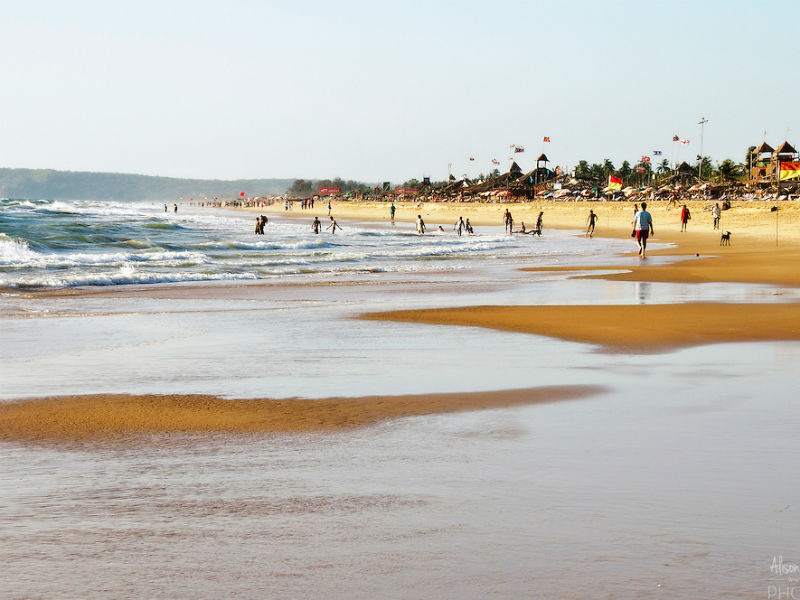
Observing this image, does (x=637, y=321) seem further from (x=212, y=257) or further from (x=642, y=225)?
(x=212, y=257)

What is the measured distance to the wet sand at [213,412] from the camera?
6.55 metres

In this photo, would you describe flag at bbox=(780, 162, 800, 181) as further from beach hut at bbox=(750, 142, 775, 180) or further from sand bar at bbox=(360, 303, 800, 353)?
sand bar at bbox=(360, 303, 800, 353)

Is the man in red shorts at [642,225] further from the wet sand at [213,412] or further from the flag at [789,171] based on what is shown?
the flag at [789,171]

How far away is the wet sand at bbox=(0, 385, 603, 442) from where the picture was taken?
21.5 feet

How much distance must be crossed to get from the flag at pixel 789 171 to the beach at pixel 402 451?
7468cm

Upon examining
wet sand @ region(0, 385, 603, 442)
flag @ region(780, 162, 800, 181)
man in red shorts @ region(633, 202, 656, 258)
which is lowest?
wet sand @ region(0, 385, 603, 442)

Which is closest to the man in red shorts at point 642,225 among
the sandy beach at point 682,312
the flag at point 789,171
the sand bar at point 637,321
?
the sandy beach at point 682,312

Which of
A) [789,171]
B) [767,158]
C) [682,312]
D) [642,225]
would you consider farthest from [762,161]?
[682,312]

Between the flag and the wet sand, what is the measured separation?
82398mm

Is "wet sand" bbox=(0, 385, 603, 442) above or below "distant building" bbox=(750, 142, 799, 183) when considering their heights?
below

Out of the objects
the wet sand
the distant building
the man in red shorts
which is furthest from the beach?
the distant building

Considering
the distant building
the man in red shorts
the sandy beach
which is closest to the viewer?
the sandy beach

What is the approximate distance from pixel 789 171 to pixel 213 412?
8695 cm

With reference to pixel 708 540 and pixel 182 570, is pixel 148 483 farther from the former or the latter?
pixel 708 540
